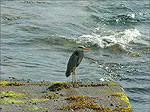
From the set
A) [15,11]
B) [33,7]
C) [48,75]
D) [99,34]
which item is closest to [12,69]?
[48,75]

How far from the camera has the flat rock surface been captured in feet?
17.8

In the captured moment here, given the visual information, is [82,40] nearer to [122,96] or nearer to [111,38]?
[111,38]

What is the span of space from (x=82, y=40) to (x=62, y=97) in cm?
810

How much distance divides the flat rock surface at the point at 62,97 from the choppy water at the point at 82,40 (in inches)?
79.7

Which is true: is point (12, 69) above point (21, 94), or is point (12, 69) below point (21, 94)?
below

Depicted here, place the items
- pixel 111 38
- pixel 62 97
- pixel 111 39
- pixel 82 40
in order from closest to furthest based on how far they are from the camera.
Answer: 1. pixel 62 97
2. pixel 82 40
3. pixel 111 39
4. pixel 111 38

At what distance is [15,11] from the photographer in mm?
18078

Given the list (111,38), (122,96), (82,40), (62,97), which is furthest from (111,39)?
(62,97)

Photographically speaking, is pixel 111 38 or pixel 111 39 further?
pixel 111 38

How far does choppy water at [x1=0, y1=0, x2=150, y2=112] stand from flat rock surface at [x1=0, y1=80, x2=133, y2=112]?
79.7 inches

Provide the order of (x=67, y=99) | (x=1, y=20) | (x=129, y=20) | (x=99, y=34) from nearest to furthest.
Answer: (x=67, y=99) < (x=99, y=34) < (x=1, y=20) < (x=129, y=20)

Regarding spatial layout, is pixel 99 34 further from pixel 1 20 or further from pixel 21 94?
pixel 21 94

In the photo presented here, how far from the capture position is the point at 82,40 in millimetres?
13875

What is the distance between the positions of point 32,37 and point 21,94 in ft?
26.5
